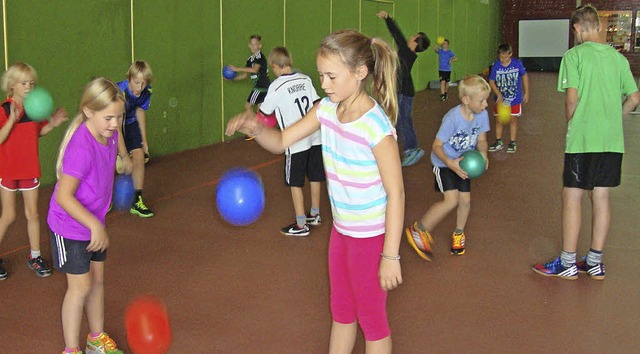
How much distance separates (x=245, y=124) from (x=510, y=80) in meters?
7.77

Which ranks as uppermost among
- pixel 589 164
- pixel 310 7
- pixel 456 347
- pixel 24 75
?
pixel 310 7

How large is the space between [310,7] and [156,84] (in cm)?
507

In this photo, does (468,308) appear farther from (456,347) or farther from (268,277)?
(268,277)

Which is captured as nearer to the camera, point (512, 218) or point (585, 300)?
point (585, 300)

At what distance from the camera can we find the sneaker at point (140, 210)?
6512 mm

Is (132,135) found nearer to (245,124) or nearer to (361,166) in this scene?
(245,124)

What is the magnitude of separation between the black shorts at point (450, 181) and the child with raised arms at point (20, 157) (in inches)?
111

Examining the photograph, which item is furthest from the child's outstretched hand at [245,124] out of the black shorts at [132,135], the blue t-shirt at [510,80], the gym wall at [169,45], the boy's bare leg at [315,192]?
the blue t-shirt at [510,80]

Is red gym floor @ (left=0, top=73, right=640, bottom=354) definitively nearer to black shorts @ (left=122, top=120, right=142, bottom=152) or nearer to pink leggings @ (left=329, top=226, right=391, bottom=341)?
black shorts @ (left=122, top=120, right=142, bottom=152)

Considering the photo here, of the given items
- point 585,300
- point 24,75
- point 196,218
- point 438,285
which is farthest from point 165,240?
point 585,300

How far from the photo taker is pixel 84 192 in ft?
10.7

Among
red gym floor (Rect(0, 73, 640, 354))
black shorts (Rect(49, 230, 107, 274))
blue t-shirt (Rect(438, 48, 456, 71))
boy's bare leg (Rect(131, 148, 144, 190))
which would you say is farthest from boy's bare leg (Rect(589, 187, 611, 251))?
blue t-shirt (Rect(438, 48, 456, 71))

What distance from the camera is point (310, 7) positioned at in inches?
539

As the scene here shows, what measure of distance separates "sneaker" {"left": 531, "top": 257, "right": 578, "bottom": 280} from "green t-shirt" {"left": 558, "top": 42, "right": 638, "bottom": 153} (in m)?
0.84
